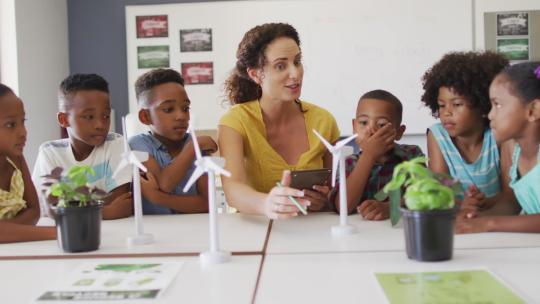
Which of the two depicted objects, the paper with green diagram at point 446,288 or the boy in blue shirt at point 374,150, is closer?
the paper with green diagram at point 446,288

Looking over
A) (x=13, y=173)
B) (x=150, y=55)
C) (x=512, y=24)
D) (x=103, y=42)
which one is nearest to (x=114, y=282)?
(x=13, y=173)

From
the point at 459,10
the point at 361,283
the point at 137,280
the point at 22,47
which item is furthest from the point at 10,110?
the point at 459,10

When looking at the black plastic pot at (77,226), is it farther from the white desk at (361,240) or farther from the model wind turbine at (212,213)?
the white desk at (361,240)

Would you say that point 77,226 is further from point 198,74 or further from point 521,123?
point 198,74

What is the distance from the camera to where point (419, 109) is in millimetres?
4191

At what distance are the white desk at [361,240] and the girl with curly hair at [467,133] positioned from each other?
466 millimetres

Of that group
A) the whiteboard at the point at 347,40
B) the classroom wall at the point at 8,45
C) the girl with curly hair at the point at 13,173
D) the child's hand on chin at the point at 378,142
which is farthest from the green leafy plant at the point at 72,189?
the whiteboard at the point at 347,40

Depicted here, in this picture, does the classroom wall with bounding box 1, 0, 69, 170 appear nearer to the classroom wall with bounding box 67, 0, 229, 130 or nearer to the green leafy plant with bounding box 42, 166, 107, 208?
the classroom wall with bounding box 67, 0, 229, 130

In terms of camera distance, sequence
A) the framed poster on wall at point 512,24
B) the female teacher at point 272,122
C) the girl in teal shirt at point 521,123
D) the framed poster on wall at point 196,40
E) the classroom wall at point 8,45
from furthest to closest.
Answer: the framed poster on wall at point 196,40 → the framed poster on wall at point 512,24 → the classroom wall at point 8,45 → the female teacher at point 272,122 → the girl in teal shirt at point 521,123

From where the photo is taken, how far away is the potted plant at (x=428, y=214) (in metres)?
1.00

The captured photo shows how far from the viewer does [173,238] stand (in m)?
1.36

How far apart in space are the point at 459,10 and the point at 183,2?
227 cm

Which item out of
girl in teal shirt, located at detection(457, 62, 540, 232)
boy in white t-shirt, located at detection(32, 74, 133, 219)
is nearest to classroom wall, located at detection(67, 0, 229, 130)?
boy in white t-shirt, located at detection(32, 74, 133, 219)

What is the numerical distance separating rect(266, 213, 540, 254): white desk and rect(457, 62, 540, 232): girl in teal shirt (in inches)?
9.9
